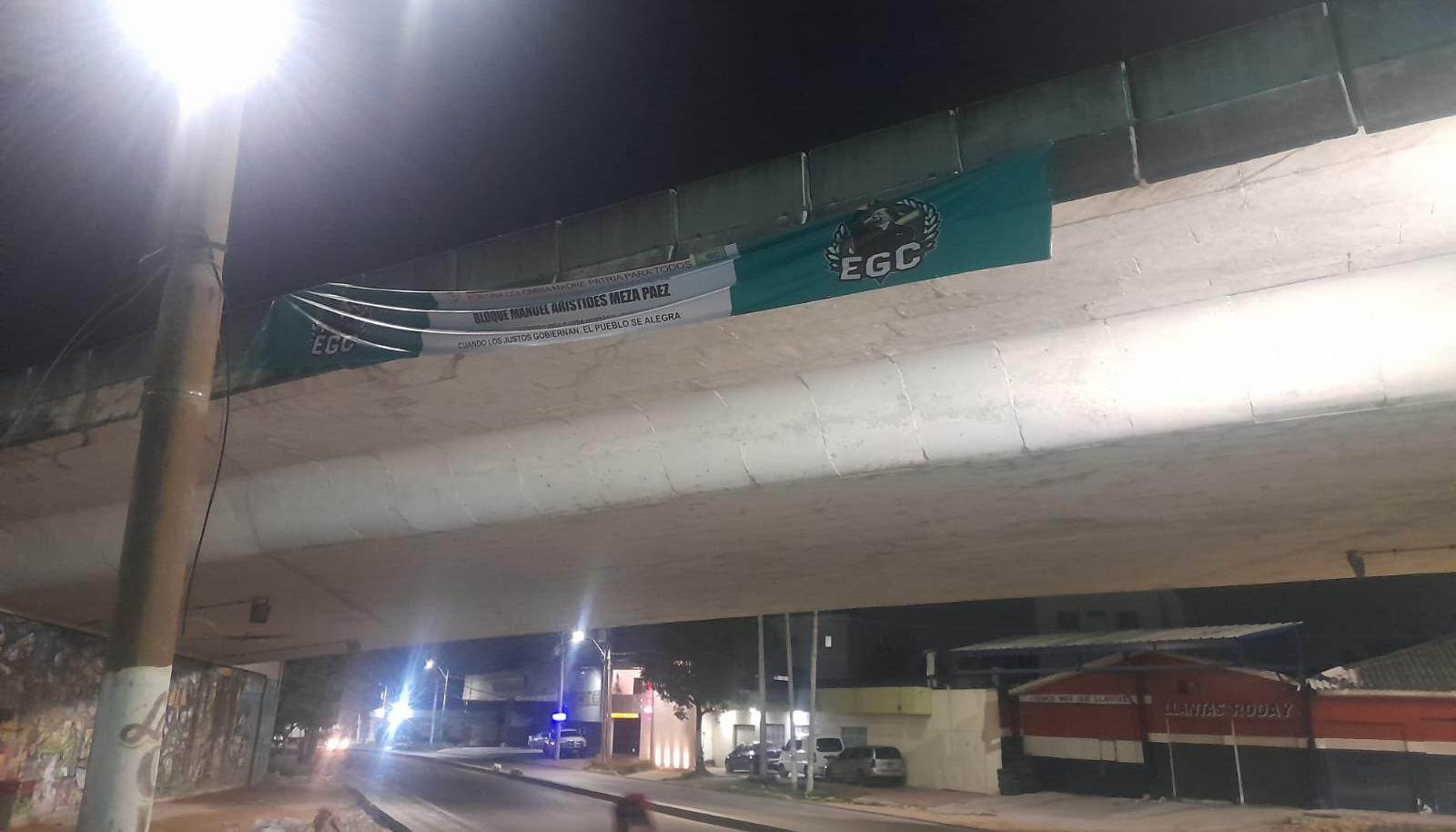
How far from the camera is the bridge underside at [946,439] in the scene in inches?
235

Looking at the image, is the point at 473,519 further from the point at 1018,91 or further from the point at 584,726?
the point at 584,726

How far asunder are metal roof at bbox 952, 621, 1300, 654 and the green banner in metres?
18.8

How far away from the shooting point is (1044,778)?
24859mm

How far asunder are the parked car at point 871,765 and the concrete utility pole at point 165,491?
27.4 meters

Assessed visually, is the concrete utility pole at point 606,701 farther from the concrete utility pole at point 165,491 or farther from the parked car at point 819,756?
the concrete utility pole at point 165,491

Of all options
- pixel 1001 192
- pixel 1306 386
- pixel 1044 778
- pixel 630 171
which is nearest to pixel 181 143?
pixel 630 171

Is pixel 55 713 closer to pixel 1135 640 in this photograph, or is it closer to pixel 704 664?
pixel 704 664

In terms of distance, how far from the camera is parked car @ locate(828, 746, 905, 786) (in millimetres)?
28312

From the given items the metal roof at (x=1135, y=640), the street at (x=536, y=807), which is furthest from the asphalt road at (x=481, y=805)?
the metal roof at (x=1135, y=640)

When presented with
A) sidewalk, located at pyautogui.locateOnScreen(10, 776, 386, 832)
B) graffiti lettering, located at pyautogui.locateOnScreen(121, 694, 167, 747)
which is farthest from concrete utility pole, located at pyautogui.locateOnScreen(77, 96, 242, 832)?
sidewalk, located at pyautogui.locateOnScreen(10, 776, 386, 832)

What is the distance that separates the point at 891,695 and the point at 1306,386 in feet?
86.2

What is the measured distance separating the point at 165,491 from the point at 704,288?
3.94 metres

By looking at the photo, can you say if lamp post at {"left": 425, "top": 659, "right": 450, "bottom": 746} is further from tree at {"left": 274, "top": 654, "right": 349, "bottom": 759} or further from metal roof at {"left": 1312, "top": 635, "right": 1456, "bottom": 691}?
metal roof at {"left": 1312, "top": 635, "right": 1456, "bottom": 691}

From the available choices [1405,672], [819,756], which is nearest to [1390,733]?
[1405,672]
